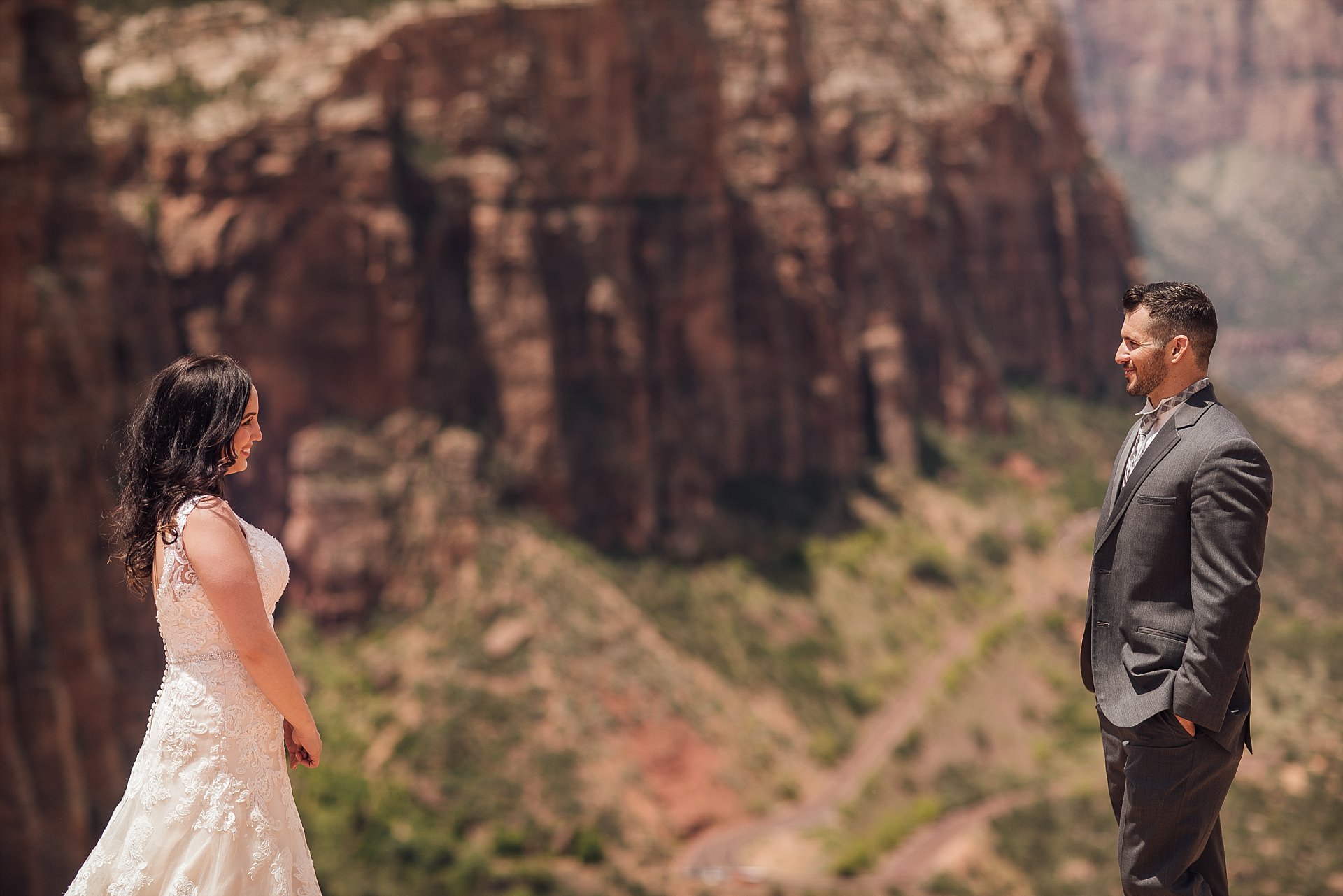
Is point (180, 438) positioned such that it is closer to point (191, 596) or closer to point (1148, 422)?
point (191, 596)

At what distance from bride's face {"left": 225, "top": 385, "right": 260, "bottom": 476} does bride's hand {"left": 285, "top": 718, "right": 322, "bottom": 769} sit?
1.65 metres

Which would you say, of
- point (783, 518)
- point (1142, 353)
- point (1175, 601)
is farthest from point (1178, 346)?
point (783, 518)

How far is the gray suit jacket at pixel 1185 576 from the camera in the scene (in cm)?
970

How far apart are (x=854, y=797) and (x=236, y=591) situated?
45044 mm

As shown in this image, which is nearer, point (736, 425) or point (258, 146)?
point (258, 146)

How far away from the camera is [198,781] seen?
32.3 feet

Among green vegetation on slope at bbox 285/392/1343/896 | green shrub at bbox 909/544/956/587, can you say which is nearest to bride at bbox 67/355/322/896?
green vegetation on slope at bbox 285/392/1343/896

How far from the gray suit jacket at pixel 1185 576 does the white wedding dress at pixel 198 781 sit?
5.37 m

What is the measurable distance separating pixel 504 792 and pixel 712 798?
266 inches

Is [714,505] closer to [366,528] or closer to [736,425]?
[736,425]

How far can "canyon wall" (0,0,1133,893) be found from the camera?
31406 millimetres

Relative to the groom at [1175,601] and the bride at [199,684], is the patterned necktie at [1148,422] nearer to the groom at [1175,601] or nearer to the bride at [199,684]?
the groom at [1175,601]

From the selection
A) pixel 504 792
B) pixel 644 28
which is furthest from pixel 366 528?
pixel 644 28

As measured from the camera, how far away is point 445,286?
5447 cm
